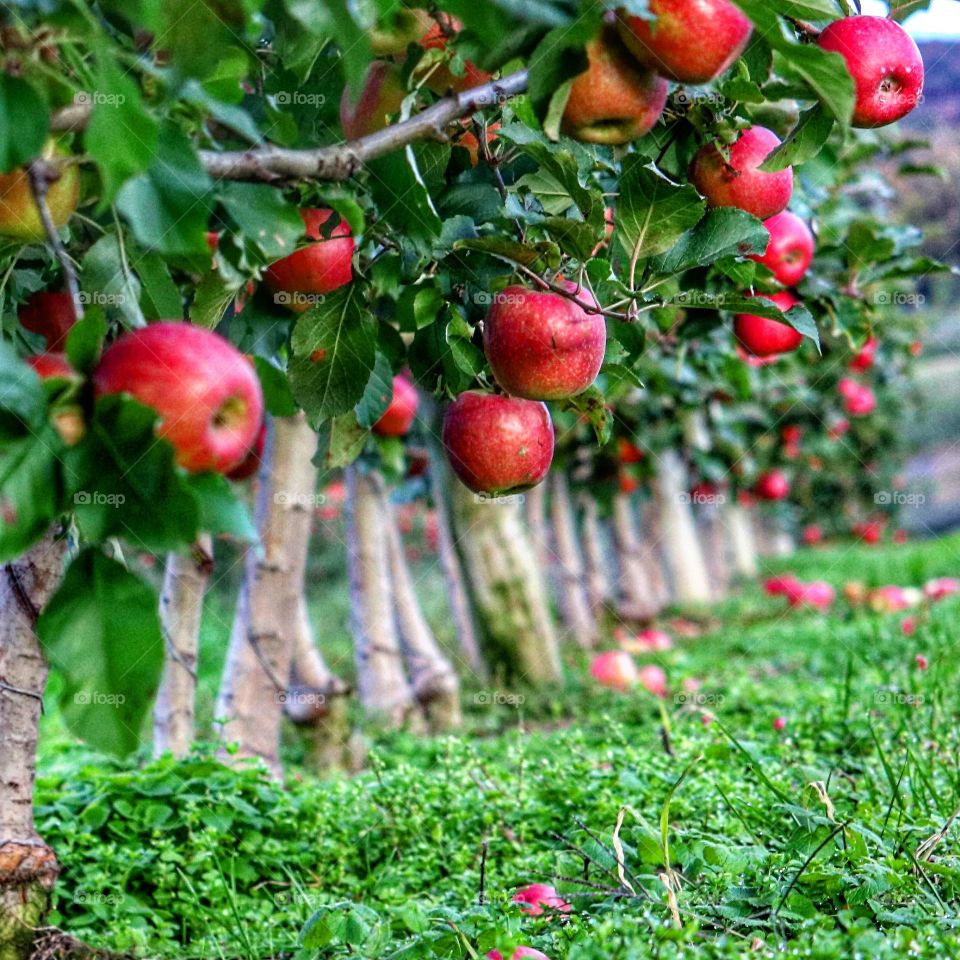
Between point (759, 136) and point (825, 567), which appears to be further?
point (825, 567)

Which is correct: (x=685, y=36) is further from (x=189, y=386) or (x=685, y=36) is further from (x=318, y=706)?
(x=318, y=706)

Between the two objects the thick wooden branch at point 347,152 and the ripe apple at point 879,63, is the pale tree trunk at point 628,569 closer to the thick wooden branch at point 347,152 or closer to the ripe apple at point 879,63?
the ripe apple at point 879,63

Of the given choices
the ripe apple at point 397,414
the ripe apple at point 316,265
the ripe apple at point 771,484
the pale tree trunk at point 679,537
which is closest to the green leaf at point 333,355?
the ripe apple at point 316,265

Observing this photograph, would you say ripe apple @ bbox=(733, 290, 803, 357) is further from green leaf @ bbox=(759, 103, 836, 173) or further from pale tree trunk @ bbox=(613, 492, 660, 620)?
pale tree trunk @ bbox=(613, 492, 660, 620)

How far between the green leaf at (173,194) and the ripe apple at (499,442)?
0.53 metres

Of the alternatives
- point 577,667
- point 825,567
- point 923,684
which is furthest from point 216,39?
point 825,567

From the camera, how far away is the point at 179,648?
246 centimetres

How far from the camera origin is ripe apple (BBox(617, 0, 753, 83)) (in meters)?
1.02

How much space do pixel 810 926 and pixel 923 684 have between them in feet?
5.32

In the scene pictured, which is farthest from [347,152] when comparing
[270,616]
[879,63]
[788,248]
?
[270,616]

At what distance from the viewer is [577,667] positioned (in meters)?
5.03

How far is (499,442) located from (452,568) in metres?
3.25

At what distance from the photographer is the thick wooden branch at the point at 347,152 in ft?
3.38

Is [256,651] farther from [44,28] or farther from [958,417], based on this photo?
[958,417]
